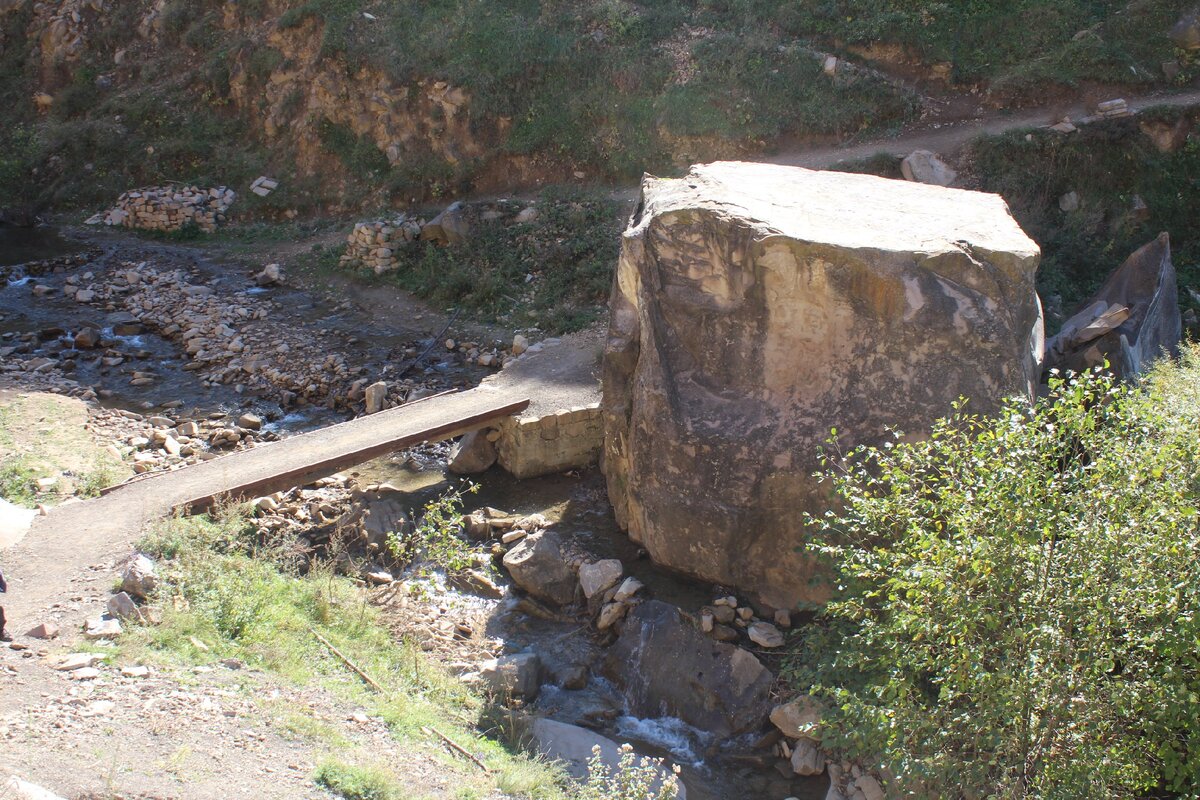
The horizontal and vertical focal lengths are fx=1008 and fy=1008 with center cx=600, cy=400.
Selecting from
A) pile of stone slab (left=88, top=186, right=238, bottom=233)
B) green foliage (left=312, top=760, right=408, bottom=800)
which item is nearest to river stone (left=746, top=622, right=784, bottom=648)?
green foliage (left=312, top=760, right=408, bottom=800)

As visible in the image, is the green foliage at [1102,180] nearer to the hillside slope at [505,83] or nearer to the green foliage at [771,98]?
the hillside slope at [505,83]

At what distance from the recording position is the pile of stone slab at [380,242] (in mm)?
15852

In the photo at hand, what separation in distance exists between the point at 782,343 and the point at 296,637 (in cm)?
450

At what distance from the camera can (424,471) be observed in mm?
11344

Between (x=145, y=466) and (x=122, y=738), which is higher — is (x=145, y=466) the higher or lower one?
the lower one

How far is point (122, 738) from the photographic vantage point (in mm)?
5738

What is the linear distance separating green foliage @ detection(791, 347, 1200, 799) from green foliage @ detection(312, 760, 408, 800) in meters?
2.80

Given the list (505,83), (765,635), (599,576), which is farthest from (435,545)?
(505,83)

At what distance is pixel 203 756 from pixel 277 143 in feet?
50.1

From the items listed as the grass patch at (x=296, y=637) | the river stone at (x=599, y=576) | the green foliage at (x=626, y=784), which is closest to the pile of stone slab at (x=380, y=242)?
the grass patch at (x=296, y=637)

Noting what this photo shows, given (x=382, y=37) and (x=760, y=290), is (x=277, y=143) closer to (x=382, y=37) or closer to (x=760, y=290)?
(x=382, y=37)

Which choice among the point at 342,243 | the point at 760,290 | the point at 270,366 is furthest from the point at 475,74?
the point at 760,290

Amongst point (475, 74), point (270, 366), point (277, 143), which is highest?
point (475, 74)

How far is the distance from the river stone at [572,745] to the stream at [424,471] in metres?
0.30
